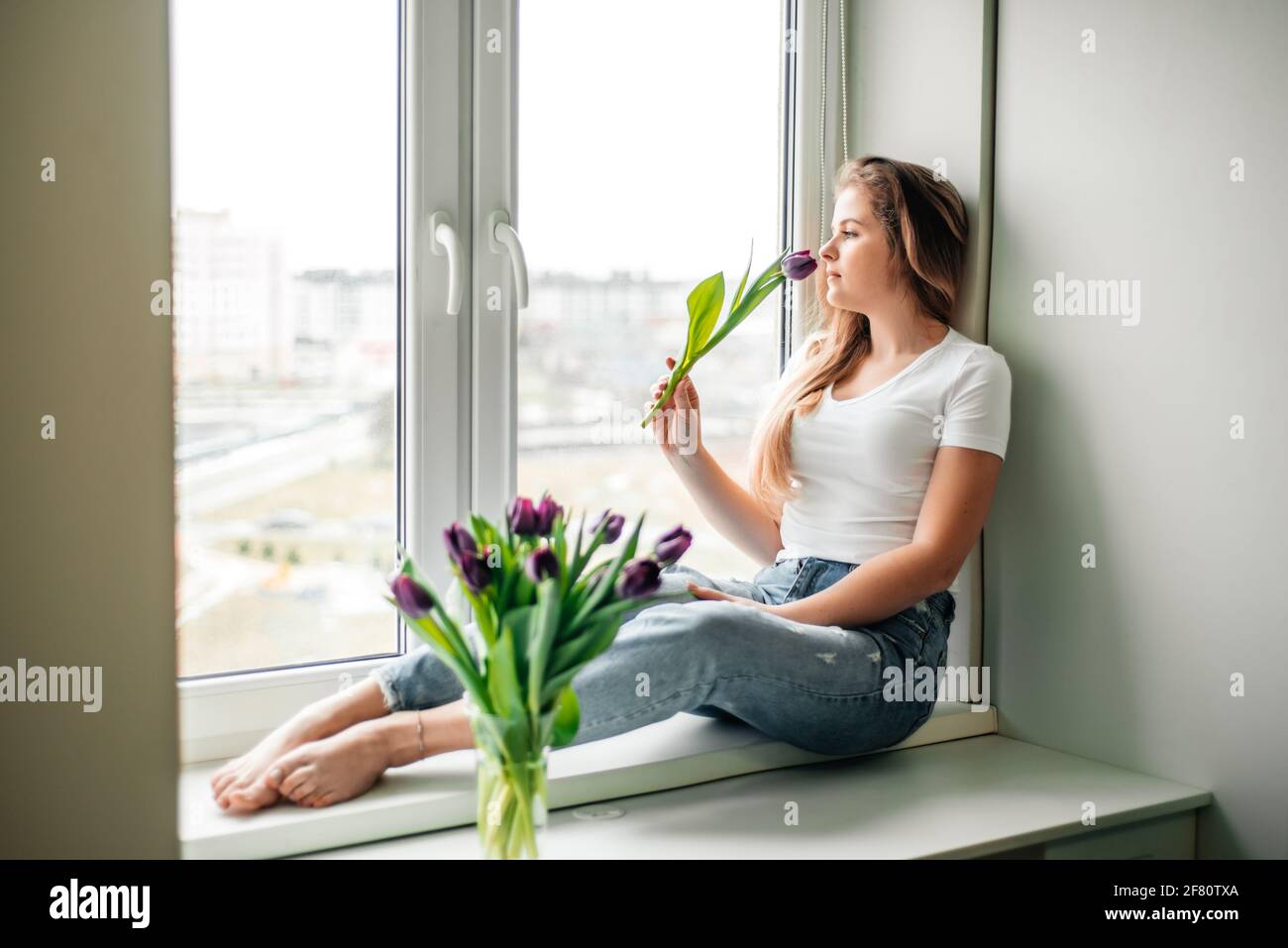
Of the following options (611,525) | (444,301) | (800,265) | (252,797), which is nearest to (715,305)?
(800,265)

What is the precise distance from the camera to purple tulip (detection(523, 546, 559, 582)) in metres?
0.97

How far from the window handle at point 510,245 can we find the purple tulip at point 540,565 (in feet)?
2.08

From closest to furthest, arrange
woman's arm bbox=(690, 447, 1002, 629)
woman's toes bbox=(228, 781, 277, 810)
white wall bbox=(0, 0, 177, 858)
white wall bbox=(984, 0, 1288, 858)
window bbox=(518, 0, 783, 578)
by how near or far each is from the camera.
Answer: white wall bbox=(0, 0, 177, 858) → woman's toes bbox=(228, 781, 277, 810) → white wall bbox=(984, 0, 1288, 858) → woman's arm bbox=(690, 447, 1002, 629) → window bbox=(518, 0, 783, 578)

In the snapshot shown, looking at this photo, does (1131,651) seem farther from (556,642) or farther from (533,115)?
(533,115)

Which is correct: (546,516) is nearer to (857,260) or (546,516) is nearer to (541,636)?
(541,636)

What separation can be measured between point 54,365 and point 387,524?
0.62 m

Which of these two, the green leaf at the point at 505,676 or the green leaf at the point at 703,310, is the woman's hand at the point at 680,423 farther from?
the green leaf at the point at 505,676

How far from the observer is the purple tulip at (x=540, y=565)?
972 mm

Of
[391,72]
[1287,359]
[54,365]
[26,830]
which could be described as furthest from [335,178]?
[1287,359]

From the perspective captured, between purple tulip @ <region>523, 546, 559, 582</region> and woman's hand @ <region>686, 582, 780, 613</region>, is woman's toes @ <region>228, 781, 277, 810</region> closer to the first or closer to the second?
purple tulip @ <region>523, 546, 559, 582</region>

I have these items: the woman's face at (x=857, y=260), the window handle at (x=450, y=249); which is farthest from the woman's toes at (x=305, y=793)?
the woman's face at (x=857, y=260)

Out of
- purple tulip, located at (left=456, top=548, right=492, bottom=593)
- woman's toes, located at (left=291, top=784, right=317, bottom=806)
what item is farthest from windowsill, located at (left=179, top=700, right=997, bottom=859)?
purple tulip, located at (left=456, top=548, right=492, bottom=593)

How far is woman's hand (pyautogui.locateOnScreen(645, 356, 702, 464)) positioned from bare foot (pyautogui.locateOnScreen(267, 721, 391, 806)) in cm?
59

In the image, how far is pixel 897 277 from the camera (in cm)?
160
